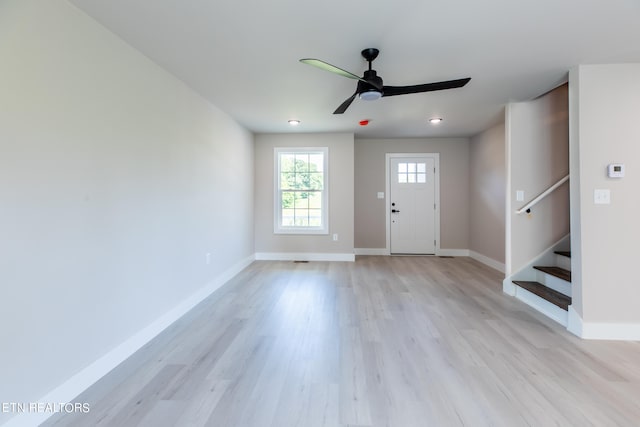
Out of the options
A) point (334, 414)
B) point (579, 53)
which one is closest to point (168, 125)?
point (334, 414)

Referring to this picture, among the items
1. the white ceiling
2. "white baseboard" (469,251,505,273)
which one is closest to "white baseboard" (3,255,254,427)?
the white ceiling

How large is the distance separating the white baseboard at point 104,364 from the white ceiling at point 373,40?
7.33 feet

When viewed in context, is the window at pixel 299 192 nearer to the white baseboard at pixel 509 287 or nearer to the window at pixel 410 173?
the window at pixel 410 173

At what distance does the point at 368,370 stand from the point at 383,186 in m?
4.26

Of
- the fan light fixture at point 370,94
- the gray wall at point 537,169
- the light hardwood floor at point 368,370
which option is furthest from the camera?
the gray wall at point 537,169

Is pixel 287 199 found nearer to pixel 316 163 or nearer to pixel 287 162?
pixel 287 162

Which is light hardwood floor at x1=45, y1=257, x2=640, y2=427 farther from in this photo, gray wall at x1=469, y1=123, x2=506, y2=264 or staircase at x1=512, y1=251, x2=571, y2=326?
gray wall at x1=469, y1=123, x2=506, y2=264

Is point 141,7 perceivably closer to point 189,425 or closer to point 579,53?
point 189,425

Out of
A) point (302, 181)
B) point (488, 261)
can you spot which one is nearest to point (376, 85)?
point (302, 181)

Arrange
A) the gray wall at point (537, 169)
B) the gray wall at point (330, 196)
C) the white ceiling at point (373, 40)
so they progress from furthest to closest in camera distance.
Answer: the gray wall at point (330, 196), the gray wall at point (537, 169), the white ceiling at point (373, 40)

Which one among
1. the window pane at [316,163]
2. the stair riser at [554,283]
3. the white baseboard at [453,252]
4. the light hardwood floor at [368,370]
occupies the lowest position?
the light hardwood floor at [368,370]

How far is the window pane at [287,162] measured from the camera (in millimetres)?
5262

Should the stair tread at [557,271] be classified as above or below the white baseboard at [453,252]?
above

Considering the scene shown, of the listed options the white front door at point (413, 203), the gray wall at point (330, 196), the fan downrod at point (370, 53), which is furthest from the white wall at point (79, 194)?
the white front door at point (413, 203)
